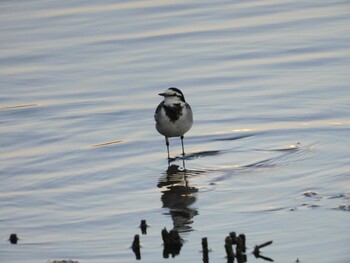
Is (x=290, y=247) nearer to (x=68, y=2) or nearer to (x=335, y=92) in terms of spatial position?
(x=335, y=92)

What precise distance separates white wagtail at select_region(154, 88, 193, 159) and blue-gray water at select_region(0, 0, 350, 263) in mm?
223

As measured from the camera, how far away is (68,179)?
475 inches

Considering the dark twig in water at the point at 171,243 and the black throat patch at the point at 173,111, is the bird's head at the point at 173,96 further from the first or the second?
the dark twig in water at the point at 171,243

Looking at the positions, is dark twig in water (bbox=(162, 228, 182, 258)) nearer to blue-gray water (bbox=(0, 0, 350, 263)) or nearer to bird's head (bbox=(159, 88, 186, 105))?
blue-gray water (bbox=(0, 0, 350, 263))

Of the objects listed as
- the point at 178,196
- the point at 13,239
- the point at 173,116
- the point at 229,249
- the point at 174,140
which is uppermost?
the point at 173,116

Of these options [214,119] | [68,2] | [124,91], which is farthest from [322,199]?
[68,2]

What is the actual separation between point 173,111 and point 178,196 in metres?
2.69

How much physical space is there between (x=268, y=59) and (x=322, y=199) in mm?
7080

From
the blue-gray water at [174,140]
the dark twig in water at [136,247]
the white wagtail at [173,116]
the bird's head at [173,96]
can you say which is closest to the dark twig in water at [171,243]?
the blue-gray water at [174,140]

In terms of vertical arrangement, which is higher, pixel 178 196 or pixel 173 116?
pixel 173 116

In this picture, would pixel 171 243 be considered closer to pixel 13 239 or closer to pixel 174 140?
pixel 13 239

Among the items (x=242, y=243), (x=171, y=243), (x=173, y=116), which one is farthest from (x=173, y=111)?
(x=242, y=243)

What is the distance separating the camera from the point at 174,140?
46.0 ft

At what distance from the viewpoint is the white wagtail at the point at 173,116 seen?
1367 centimetres
